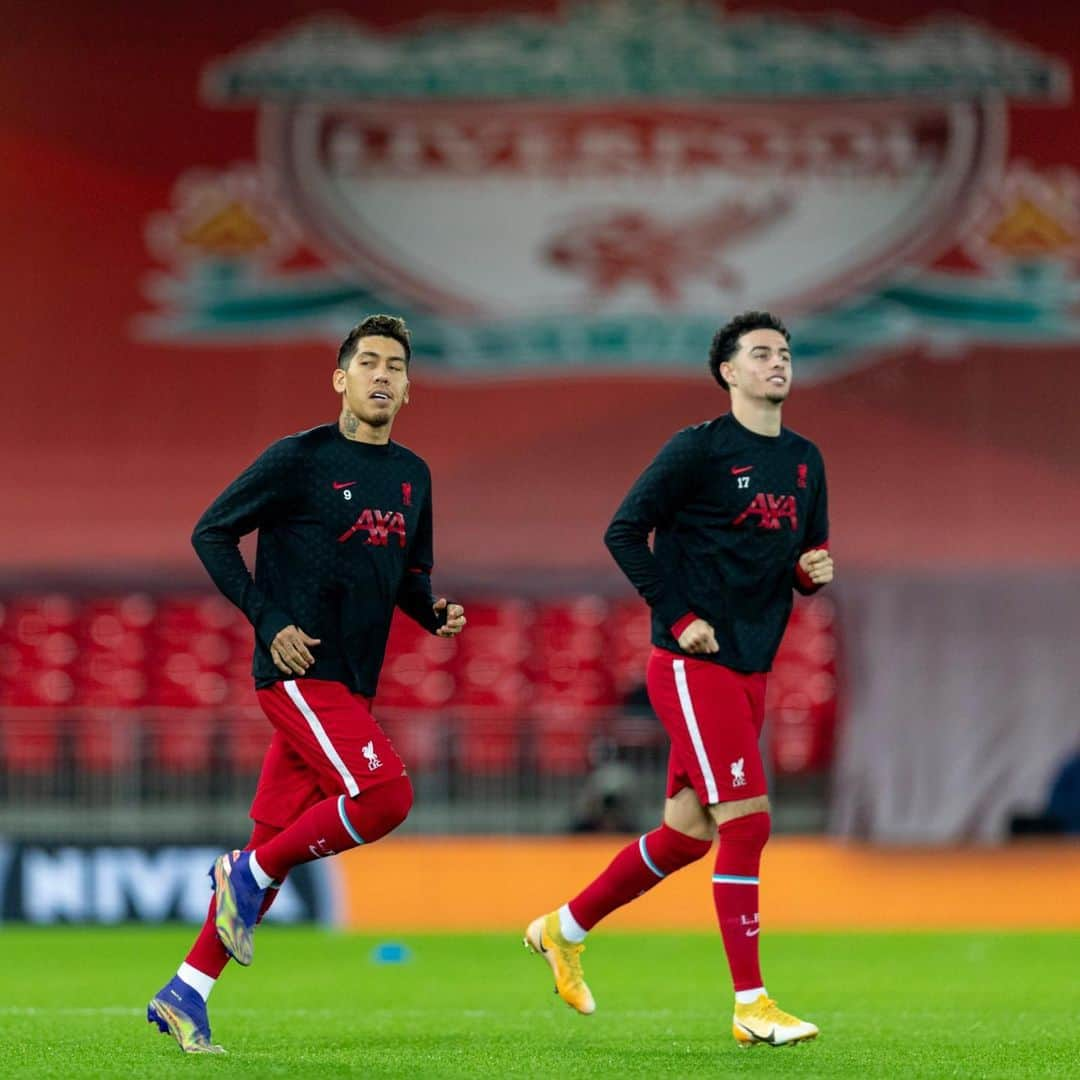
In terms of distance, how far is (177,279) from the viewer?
1575 centimetres

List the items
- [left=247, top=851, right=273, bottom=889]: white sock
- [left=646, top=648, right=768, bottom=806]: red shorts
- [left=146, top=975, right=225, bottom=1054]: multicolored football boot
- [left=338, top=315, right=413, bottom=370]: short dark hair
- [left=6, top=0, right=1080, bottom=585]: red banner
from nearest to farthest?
[left=146, top=975, right=225, bottom=1054]: multicolored football boot, [left=247, top=851, right=273, bottom=889]: white sock, [left=338, top=315, right=413, bottom=370]: short dark hair, [left=646, top=648, right=768, bottom=806]: red shorts, [left=6, top=0, right=1080, bottom=585]: red banner

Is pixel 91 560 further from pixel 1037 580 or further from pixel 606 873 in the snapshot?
pixel 606 873

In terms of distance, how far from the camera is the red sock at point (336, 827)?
6.11 meters

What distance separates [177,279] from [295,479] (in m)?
9.78

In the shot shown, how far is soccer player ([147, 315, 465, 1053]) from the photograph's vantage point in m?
6.12

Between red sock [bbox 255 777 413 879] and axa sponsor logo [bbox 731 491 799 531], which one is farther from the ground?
axa sponsor logo [bbox 731 491 799 531]

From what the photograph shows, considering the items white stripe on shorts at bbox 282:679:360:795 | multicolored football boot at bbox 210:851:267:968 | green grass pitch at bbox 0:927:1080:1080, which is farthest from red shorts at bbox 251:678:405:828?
green grass pitch at bbox 0:927:1080:1080

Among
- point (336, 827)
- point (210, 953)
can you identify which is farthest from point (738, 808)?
point (210, 953)

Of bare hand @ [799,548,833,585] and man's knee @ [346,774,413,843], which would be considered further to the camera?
bare hand @ [799,548,833,585]

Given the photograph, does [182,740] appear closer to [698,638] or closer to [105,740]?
[105,740]

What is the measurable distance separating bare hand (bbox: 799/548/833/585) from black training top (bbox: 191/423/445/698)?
117 centimetres

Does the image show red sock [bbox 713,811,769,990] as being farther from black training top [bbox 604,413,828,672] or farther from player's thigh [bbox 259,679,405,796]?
player's thigh [bbox 259,679,405,796]

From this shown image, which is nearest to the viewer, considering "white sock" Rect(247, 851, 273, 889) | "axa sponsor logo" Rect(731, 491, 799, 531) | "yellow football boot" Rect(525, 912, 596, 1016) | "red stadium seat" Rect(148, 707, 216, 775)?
"white sock" Rect(247, 851, 273, 889)

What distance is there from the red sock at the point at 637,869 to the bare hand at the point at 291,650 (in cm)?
115
